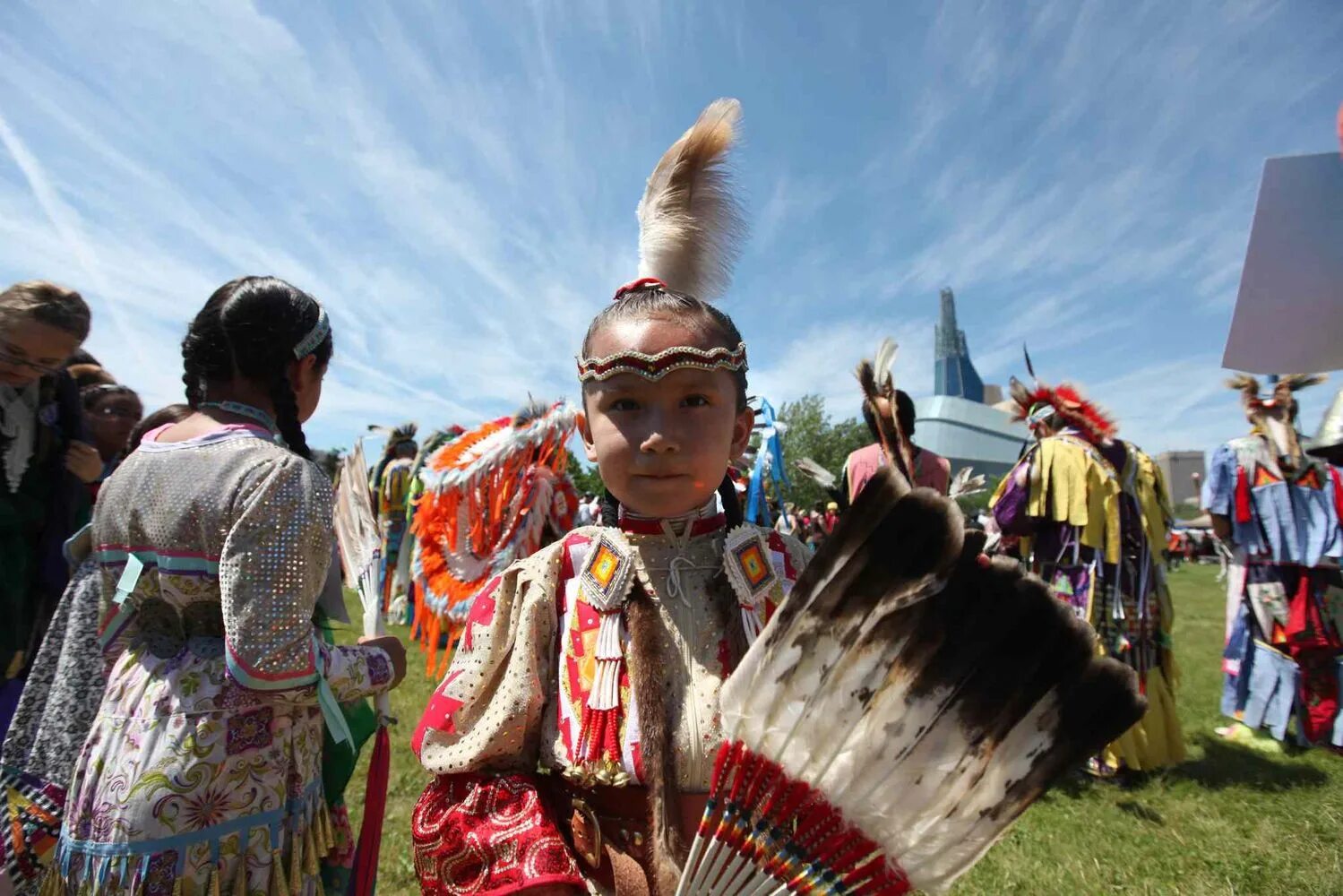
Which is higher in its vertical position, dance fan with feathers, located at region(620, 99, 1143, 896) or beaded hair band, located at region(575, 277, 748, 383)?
beaded hair band, located at region(575, 277, 748, 383)

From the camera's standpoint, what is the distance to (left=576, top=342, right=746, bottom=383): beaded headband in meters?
1.33

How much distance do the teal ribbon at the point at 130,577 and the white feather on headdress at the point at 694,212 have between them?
4.71 ft

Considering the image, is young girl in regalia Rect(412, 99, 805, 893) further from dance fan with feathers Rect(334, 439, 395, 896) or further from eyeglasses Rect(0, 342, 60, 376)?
eyeglasses Rect(0, 342, 60, 376)

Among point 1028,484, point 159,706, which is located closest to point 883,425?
point 159,706

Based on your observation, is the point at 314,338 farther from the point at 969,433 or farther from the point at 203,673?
the point at 969,433

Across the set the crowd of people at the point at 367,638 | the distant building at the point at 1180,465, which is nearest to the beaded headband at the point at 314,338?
the crowd of people at the point at 367,638

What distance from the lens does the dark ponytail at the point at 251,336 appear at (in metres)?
1.82

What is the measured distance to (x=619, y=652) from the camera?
132 cm

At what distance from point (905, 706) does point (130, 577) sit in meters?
1.75

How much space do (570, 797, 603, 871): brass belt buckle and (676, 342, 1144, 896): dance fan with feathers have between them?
306 millimetres

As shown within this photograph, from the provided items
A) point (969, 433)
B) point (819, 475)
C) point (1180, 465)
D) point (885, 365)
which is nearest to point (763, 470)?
point (819, 475)

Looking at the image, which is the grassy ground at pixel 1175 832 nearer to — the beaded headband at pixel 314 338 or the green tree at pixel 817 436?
the beaded headband at pixel 314 338

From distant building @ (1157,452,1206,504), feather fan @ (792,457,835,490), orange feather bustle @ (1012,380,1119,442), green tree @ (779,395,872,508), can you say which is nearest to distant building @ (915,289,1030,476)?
distant building @ (1157,452,1206,504)

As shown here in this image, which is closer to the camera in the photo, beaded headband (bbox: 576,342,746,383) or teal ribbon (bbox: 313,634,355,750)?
beaded headband (bbox: 576,342,746,383)
